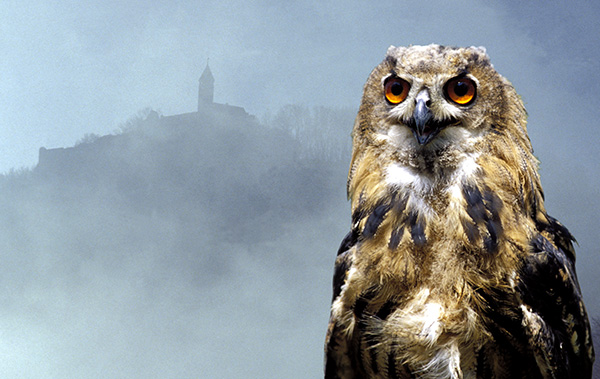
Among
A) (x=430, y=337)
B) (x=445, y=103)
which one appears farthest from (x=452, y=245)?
(x=445, y=103)

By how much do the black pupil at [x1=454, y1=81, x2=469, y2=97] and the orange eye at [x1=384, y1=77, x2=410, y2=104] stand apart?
5.3 inches

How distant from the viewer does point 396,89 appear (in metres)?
1.49

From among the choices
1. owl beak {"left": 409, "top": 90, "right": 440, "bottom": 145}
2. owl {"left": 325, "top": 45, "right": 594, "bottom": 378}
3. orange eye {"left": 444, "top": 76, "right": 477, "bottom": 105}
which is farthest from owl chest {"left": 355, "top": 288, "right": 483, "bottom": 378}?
orange eye {"left": 444, "top": 76, "right": 477, "bottom": 105}

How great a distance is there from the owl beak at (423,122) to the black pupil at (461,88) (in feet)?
0.30

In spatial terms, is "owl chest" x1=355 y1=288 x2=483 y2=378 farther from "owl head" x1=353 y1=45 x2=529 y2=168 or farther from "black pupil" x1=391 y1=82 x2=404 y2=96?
"black pupil" x1=391 y1=82 x2=404 y2=96

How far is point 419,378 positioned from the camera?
4.58 feet

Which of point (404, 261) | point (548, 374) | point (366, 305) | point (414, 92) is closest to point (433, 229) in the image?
point (404, 261)

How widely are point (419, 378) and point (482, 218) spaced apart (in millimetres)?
479

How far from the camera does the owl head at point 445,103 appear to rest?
140 centimetres

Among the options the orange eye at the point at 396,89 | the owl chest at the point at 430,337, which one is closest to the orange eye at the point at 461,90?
the orange eye at the point at 396,89

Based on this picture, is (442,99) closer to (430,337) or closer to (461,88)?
(461,88)

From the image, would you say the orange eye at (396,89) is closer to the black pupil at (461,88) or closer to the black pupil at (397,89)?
the black pupil at (397,89)

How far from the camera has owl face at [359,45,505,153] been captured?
4.59 ft

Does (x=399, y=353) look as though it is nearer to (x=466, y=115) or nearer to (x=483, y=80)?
(x=466, y=115)
